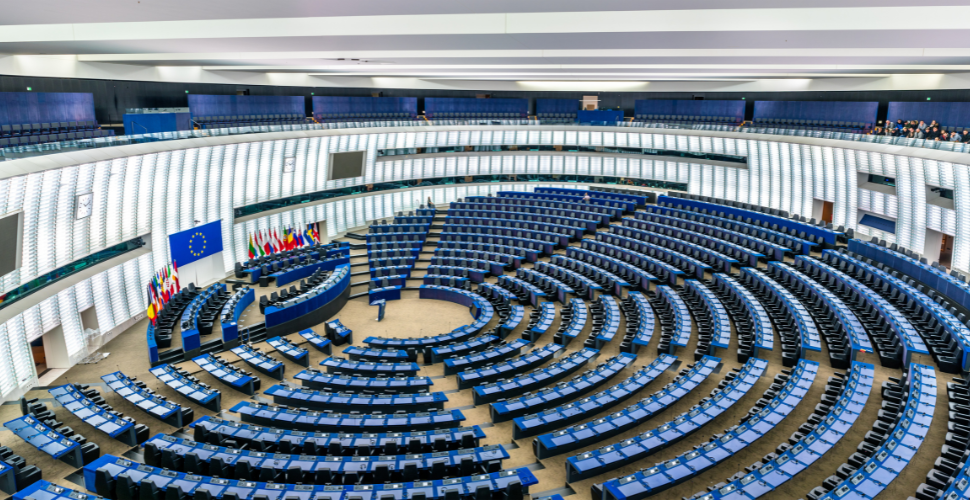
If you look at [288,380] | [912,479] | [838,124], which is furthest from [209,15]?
[838,124]

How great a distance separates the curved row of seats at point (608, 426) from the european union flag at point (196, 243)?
16.9m

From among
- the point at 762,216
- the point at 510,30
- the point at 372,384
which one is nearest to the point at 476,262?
the point at 372,384

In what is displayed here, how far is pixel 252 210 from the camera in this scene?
2825 centimetres

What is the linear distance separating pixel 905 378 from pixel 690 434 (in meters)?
5.84

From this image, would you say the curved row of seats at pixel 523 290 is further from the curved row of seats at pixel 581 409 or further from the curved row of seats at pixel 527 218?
the curved row of seats at pixel 581 409

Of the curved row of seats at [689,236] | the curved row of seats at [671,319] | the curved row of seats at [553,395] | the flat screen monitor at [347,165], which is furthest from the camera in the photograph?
the flat screen monitor at [347,165]

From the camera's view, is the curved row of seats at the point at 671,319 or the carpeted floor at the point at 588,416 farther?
the curved row of seats at the point at 671,319

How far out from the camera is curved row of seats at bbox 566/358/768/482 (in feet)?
39.2

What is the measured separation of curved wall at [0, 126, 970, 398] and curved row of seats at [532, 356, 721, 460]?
45.6ft

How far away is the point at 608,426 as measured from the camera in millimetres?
13242

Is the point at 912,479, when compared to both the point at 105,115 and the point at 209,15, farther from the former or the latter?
the point at 105,115

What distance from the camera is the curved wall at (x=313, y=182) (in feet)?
56.3

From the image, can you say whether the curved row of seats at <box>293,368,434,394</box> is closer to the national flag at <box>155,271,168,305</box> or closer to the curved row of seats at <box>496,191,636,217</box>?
the national flag at <box>155,271,168,305</box>

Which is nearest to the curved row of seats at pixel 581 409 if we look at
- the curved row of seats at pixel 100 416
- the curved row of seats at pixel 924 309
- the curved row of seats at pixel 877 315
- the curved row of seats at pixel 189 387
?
the curved row of seats at pixel 877 315
